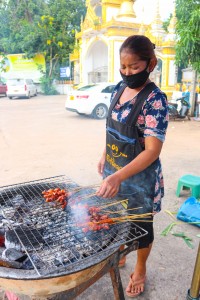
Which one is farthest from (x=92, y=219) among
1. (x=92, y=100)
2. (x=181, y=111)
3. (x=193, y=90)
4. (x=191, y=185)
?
(x=193, y=90)

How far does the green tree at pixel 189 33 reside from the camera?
736 cm

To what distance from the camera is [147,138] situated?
68.0 inches

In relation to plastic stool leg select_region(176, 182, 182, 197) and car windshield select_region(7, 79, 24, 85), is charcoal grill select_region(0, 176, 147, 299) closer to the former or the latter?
plastic stool leg select_region(176, 182, 182, 197)

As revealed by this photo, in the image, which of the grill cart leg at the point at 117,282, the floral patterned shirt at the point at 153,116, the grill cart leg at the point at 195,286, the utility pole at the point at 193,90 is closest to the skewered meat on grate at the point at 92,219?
the grill cart leg at the point at 117,282

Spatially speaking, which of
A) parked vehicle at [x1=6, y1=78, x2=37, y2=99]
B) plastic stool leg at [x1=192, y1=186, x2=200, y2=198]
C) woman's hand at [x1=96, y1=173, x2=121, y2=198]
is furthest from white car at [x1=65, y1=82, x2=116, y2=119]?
parked vehicle at [x1=6, y1=78, x2=37, y2=99]

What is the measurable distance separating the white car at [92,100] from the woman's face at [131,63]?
8.75 metres

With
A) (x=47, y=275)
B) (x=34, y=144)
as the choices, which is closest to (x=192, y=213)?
(x=47, y=275)

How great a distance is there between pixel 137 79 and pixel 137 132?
35cm

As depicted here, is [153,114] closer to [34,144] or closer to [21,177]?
[21,177]

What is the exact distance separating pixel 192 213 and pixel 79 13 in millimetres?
26999

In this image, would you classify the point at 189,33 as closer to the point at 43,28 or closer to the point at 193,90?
the point at 193,90

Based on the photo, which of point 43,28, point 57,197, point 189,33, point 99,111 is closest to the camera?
point 57,197

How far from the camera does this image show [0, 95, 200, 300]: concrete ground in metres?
2.43

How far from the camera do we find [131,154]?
1.88 metres
